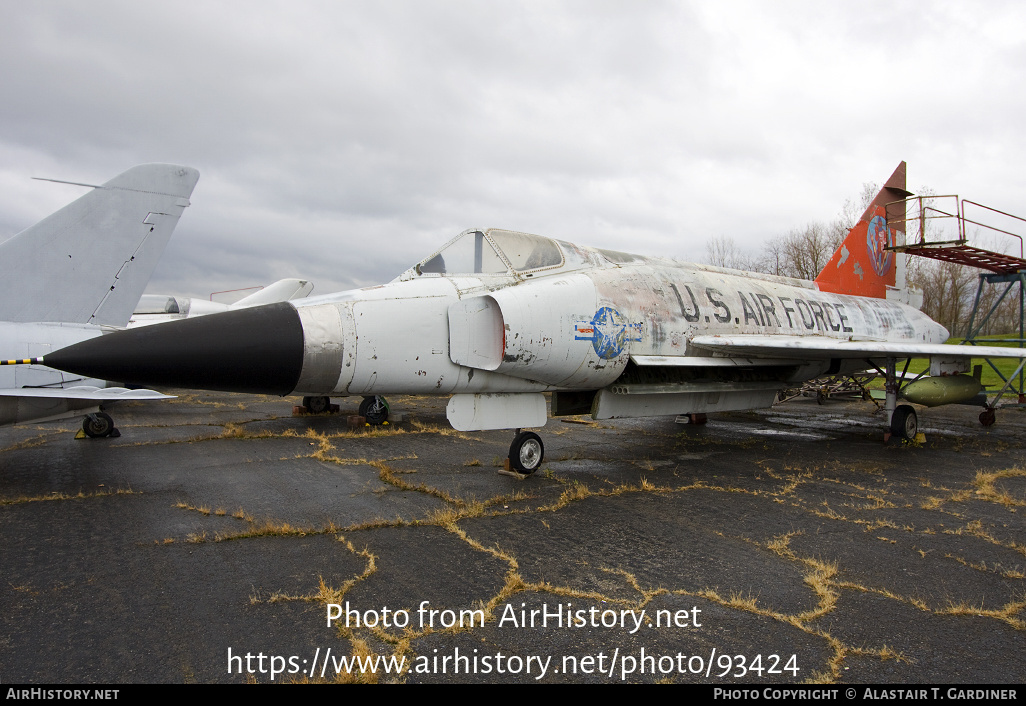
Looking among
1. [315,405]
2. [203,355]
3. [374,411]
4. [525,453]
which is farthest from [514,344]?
[315,405]

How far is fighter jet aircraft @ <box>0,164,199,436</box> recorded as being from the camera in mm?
5590

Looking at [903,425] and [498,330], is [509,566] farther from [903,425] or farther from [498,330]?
[903,425]

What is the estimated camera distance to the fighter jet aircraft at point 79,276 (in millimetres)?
5590

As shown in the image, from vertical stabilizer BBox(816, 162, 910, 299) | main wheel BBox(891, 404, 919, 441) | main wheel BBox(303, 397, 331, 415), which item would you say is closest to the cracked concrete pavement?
main wheel BBox(891, 404, 919, 441)

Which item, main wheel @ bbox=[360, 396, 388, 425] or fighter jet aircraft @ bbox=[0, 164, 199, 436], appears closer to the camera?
fighter jet aircraft @ bbox=[0, 164, 199, 436]

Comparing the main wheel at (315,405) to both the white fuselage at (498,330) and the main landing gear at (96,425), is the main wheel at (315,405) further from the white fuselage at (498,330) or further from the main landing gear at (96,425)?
the white fuselage at (498,330)

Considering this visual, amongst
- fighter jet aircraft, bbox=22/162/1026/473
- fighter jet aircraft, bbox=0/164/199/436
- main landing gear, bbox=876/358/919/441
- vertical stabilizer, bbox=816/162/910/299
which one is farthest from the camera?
vertical stabilizer, bbox=816/162/910/299

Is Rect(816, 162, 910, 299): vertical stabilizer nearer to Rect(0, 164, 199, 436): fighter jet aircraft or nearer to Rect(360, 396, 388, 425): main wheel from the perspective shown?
Rect(360, 396, 388, 425): main wheel

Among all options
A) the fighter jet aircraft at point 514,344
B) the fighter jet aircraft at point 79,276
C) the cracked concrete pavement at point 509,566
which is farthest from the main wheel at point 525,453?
the fighter jet aircraft at point 79,276

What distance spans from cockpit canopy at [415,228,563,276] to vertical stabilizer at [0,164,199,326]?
12.1 feet

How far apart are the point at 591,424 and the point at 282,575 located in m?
7.37

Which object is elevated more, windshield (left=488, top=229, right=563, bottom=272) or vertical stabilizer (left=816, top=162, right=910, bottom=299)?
vertical stabilizer (left=816, top=162, right=910, bottom=299)

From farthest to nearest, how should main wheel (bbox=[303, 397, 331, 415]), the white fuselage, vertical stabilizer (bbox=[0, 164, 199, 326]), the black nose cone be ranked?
main wheel (bbox=[303, 397, 331, 415]) → vertical stabilizer (bbox=[0, 164, 199, 326]) → the white fuselage → the black nose cone

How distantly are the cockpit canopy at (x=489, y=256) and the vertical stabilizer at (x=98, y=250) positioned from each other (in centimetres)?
368
